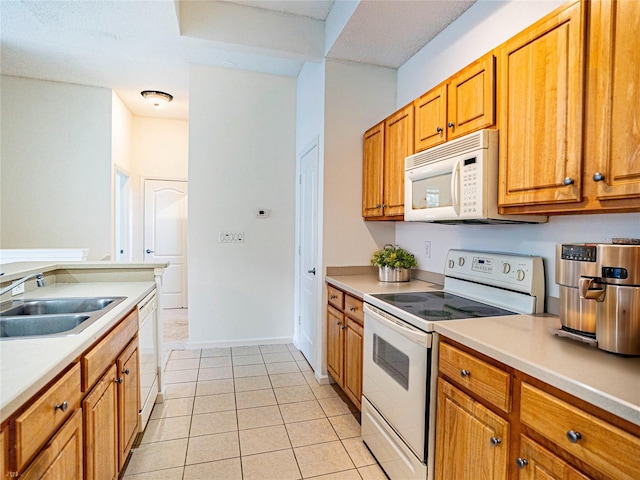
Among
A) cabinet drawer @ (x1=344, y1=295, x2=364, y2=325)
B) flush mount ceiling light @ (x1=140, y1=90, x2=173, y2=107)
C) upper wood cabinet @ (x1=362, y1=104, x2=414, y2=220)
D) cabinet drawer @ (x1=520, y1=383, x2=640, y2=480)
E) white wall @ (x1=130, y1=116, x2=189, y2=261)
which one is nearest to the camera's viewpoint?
cabinet drawer @ (x1=520, y1=383, x2=640, y2=480)

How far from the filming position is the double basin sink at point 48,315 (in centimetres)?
162

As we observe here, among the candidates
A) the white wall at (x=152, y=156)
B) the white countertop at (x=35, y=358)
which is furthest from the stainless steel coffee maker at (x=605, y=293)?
the white wall at (x=152, y=156)

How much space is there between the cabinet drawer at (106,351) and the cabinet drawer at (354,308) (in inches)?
51.9

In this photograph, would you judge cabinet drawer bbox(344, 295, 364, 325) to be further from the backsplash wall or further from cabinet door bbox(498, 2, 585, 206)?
cabinet door bbox(498, 2, 585, 206)

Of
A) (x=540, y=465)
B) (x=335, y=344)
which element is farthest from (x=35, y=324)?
(x=540, y=465)

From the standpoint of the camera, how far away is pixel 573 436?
0.94 m

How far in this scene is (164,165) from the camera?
533cm

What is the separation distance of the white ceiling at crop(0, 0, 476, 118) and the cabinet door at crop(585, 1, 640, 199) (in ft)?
4.11

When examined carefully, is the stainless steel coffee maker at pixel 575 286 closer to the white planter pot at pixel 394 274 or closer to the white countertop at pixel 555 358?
the white countertop at pixel 555 358

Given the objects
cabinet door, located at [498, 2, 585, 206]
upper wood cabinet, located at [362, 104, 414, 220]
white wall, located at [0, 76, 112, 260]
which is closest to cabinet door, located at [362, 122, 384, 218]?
upper wood cabinet, located at [362, 104, 414, 220]

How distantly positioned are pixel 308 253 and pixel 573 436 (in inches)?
103

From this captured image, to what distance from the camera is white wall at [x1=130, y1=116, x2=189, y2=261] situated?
523 centimetres

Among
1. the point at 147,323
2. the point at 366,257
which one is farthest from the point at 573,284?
the point at 147,323

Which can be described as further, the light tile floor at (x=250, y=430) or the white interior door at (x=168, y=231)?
the white interior door at (x=168, y=231)
